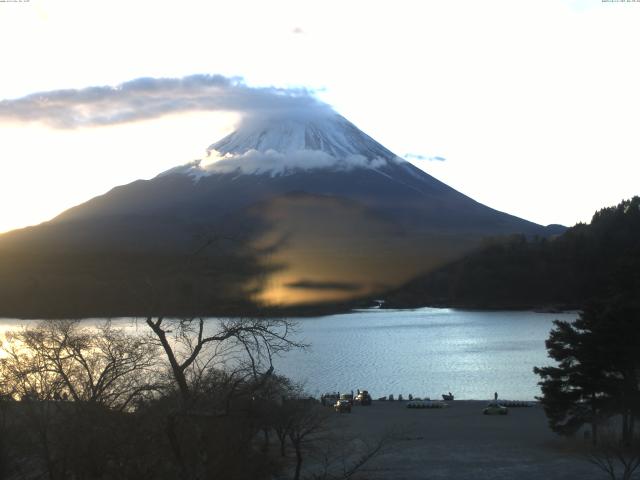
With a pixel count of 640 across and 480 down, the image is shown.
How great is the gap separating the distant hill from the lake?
203 cm

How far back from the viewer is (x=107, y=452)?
518 centimetres

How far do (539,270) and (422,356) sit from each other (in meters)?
21.9

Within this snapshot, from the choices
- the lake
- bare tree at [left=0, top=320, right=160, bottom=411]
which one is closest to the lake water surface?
the lake

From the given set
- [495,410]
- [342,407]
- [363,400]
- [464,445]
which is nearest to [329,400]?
[363,400]

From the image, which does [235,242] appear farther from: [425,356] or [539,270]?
[539,270]

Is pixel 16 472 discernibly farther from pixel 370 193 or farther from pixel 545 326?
pixel 370 193

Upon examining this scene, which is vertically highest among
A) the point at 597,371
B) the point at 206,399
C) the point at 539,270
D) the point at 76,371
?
the point at 539,270

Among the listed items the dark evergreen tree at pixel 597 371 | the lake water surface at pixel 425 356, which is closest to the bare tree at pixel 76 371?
the dark evergreen tree at pixel 597 371

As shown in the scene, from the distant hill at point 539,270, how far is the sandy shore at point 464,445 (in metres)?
25.8

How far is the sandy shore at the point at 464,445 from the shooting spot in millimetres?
11695

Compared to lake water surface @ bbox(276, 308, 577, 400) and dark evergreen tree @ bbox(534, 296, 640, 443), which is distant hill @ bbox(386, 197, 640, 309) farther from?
dark evergreen tree @ bbox(534, 296, 640, 443)

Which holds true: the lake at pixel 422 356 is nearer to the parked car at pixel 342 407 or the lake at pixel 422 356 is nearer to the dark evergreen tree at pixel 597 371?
the parked car at pixel 342 407

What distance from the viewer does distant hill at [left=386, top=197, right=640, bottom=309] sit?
47375 millimetres

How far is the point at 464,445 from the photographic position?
1423cm
